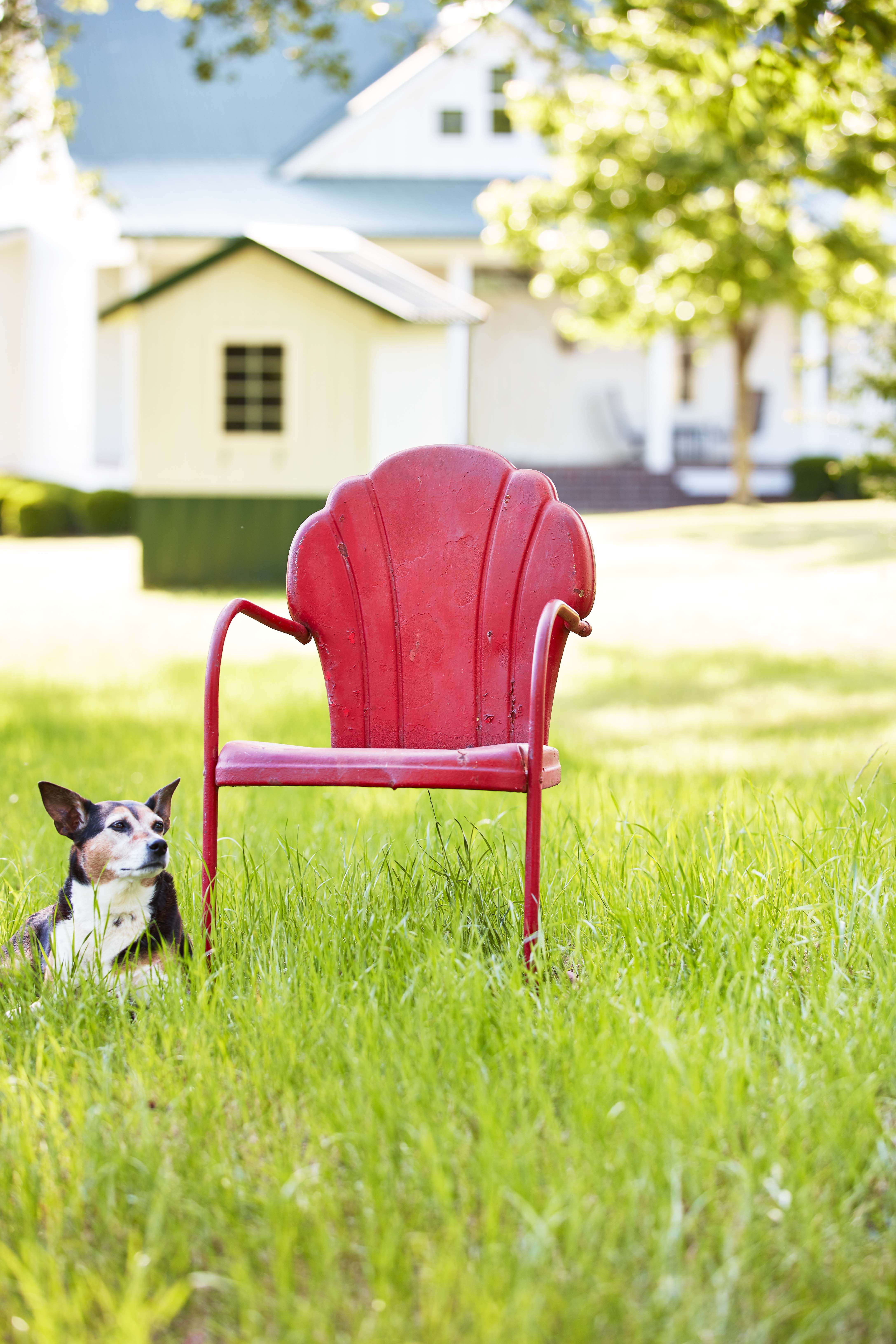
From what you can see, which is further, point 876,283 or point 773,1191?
point 876,283

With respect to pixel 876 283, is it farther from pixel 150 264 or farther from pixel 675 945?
pixel 675 945

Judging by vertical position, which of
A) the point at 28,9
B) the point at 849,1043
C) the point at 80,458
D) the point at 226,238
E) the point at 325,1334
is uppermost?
the point at 226,238

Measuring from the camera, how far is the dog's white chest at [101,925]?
103 inches

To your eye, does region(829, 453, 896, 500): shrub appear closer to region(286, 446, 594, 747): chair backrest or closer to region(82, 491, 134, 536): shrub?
region(286, 446, 594, 747): chair backrest

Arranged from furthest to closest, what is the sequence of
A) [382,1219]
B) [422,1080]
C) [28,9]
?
[28,9] → [422,1080] → [382,1219]

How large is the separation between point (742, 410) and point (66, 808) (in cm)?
2139

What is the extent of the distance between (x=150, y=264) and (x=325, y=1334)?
2129 cm

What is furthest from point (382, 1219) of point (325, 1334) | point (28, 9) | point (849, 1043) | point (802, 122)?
point (28, 9)

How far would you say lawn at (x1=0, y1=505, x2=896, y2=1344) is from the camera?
1.76 m

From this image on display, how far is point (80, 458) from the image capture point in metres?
24.8

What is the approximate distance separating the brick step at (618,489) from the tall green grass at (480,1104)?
1981 centimetres

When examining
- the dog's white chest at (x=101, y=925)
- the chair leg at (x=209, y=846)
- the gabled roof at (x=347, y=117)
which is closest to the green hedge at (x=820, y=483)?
the gabled roof at (x=347, y=117)

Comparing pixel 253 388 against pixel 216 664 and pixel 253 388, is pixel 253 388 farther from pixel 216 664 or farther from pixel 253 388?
pixel 216 664

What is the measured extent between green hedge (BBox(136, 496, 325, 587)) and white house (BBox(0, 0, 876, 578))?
2.10 meters
